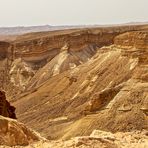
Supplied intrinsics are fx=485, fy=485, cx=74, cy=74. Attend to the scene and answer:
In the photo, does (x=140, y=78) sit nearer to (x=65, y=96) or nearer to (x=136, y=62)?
(x=136, y=62)

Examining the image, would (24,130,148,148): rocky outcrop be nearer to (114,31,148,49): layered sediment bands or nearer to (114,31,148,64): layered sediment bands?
(114,31,148,64): layered sediment bands

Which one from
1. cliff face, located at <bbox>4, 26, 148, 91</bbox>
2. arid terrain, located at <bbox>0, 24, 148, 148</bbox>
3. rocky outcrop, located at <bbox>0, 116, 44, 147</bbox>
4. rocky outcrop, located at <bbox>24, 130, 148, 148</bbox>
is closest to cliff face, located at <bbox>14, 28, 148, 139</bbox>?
arid terrain, located at <bbox>0, 24, 148, 148</bbox>

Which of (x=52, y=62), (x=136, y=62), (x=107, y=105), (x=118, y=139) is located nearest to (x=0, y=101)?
(x=107, y=105)

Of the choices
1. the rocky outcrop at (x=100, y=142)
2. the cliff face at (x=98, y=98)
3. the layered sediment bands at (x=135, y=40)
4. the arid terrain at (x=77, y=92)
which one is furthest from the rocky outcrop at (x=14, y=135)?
the layered sediment bands at (x=135, y=40)

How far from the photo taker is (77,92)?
48.4 metres

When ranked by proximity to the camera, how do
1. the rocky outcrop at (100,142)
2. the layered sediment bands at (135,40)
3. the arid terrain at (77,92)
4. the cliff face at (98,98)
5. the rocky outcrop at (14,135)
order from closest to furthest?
the rocky outcrop at (100,142) < the rocky outcrop at (14,135) < the arid terrain at (77,92) < the cliff face at (98,98) < the layered sediment bands at (135,40)

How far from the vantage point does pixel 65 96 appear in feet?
160

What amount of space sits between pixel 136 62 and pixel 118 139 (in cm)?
3310

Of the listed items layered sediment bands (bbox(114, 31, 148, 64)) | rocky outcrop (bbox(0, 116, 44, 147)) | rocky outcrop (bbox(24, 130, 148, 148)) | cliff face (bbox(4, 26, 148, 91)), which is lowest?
→ cliff face (bbox(4, 26, 148, 91))

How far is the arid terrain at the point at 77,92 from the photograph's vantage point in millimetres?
13203

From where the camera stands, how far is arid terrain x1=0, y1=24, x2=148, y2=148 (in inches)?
520

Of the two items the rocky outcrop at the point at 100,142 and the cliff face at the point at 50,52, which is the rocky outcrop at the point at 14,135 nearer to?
the rocky outcrop at the point at 100,142

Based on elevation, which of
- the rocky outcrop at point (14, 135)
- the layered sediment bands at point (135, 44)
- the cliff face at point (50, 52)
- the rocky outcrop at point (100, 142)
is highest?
the rocky outcrop at point (100, 142)

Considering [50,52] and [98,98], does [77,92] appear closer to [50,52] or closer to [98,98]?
[98,98]
